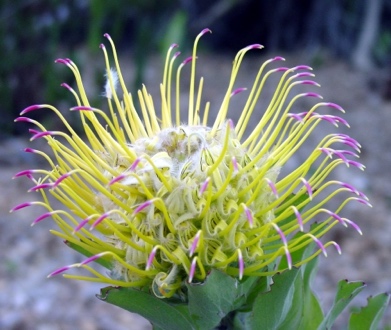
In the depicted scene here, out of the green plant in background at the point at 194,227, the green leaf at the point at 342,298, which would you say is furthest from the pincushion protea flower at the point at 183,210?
the green leaf at the point at 342,298

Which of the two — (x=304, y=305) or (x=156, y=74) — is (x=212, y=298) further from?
(x=156, y=74)

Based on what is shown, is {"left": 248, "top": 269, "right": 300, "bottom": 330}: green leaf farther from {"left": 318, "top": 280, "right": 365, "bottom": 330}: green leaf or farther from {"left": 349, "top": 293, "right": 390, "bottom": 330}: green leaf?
{"left": 349, "top": 293, "right": 390, "bottom": 330}: green leaf

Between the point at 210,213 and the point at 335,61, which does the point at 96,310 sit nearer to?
the point at 210,213

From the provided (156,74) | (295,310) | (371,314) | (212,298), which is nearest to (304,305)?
(295,310)

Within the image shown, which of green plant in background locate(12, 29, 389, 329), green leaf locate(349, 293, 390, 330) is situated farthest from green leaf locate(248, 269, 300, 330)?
green leaf locate(349, 293, 390, 330)

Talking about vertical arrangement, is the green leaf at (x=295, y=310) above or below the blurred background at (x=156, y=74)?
above

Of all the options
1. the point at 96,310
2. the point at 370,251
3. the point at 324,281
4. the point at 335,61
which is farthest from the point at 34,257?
the point at 335,61

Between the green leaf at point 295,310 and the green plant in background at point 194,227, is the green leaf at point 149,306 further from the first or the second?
the green leaf at point 295,310
